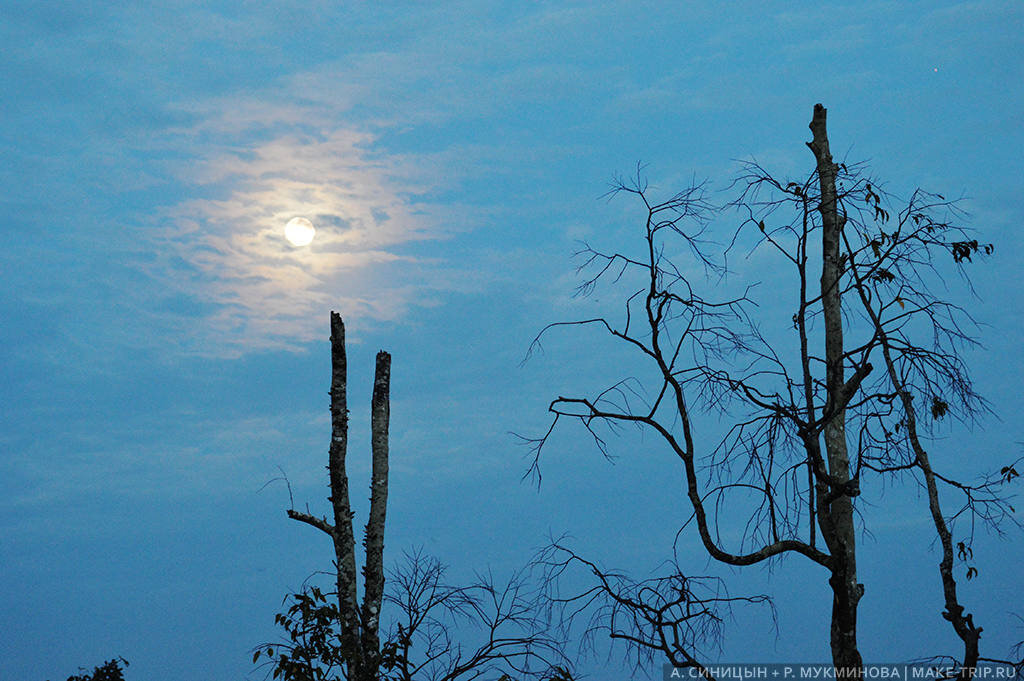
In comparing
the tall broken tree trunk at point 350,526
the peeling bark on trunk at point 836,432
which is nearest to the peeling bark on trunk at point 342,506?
the tall broken tree trunk at point 350,526

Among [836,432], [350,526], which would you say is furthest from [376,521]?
[836,432]

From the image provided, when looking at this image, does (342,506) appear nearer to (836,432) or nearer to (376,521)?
(376,521)

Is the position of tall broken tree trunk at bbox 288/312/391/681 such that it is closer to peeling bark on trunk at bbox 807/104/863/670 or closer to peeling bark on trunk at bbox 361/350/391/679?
peeling bark on trunk at bbox 361/350/391/679

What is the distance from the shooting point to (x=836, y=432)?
962 cm

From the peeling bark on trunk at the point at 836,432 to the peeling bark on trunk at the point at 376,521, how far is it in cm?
508

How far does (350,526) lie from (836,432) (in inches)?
219

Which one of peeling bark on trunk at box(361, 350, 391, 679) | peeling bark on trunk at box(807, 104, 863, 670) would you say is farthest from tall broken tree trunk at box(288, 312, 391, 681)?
peeling bark on trunk at box(807, 104, 863, 670)

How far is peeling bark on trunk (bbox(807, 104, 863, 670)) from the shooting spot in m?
8.83

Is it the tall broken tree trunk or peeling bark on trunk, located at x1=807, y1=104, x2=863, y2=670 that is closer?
peeling bark on trunk, located at x1=807, y1=104, x2=863, y2=670

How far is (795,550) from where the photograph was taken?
28.1ft

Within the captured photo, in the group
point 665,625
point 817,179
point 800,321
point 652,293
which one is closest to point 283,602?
point 665,625

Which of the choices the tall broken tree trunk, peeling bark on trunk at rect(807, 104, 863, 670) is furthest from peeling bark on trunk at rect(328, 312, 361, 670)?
peeling bark on trunk at rect(807, 104, 863, 670)

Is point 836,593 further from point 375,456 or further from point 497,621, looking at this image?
point 375,456

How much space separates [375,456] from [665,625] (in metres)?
4.26
